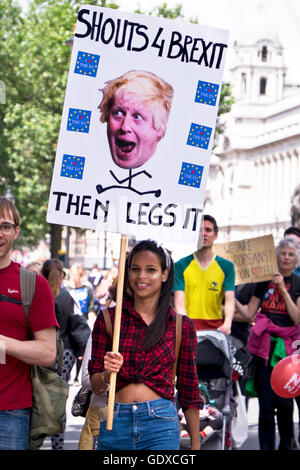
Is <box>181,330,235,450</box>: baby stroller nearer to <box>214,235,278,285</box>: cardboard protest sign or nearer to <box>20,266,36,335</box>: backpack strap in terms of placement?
<box>214,235,278,285</box>: cardboard protest sign

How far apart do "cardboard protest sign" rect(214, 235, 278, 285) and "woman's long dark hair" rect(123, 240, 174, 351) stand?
13.2 ft

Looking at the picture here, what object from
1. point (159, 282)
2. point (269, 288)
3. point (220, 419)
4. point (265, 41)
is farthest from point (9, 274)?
point (265, 41)

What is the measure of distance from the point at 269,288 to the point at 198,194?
3842mm

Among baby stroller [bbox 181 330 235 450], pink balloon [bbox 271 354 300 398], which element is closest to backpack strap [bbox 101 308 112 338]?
pink balloon [bbox 271 354 300 398]

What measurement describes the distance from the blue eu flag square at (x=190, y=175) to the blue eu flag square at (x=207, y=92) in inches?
13.5

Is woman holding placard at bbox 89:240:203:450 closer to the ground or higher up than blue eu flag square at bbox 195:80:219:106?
closer to the ground

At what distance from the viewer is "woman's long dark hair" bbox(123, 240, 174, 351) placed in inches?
192

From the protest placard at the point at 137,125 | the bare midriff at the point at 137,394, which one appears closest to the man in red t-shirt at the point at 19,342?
the bare midriff at the point at 137,394

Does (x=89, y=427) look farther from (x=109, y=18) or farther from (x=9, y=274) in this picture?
(x=109, y=18)

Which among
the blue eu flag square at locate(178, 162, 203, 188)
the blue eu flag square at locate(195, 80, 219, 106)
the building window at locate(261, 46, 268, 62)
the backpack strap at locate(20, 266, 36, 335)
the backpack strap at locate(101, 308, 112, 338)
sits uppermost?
the building window at locate(261, 46, 268, 62)

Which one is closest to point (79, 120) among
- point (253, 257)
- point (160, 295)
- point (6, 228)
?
point (6, 228)

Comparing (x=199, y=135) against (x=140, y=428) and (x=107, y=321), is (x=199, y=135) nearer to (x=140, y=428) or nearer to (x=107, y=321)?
(x=107, y=321)

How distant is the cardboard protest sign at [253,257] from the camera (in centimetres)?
914

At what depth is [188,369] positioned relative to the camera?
5016 mm
